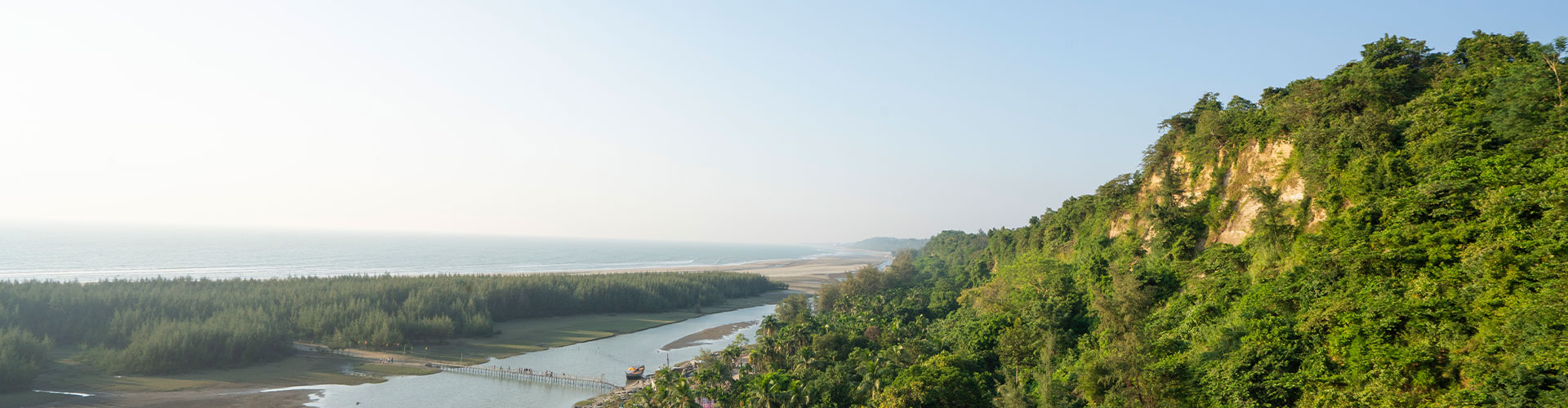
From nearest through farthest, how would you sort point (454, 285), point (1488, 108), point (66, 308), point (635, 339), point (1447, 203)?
point (1447, 203)
point (1488, 108)
point (66, 308)
point (635, 339)
point (454, 285)

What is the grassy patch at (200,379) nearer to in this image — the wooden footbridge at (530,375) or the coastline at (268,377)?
the coastline at (268,377)

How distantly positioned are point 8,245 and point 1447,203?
31200 centimetres

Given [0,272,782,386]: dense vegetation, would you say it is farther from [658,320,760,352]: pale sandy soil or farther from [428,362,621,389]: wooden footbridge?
[658,320,760,352]: pale sandy soil

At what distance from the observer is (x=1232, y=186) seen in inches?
1500

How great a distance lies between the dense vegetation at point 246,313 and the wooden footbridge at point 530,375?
13.2 meters

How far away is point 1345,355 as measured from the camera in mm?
21062

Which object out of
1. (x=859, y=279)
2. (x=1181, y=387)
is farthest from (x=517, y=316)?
(x=1181, y=387)

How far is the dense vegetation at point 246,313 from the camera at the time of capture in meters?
52.9

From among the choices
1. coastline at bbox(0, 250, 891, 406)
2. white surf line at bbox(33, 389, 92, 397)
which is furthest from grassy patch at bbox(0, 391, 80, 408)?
white surf line at bbox(33, 389, 92, 397)

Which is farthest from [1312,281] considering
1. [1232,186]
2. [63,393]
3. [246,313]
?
[246,313]

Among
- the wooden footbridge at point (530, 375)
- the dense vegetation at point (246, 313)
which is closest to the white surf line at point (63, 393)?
the dense vegetation at point (246, 313)

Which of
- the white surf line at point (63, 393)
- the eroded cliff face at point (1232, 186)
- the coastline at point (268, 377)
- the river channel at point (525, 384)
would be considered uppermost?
the eroded cliff face at point (1232, 186)

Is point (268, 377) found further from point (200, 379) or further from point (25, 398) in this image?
point (25, 398)

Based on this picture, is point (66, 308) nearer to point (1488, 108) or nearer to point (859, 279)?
point (859, 279)
